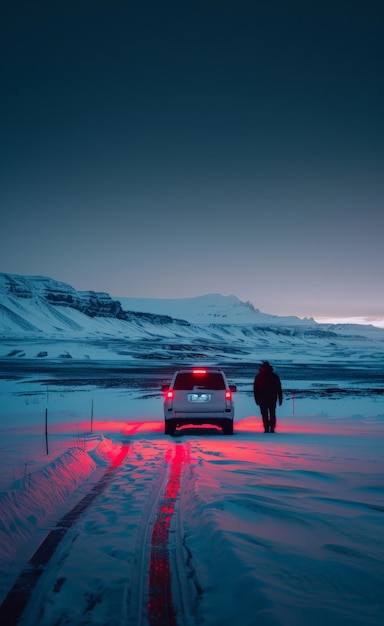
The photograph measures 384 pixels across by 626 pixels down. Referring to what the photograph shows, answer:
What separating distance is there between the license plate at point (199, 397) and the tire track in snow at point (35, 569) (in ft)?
20.8

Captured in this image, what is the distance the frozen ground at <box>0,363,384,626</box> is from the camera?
3.64 meters

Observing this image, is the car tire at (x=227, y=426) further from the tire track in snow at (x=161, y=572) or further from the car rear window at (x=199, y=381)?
the tire track in snow at (x=161, y=572)

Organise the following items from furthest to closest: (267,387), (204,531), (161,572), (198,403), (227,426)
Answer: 1. (267,387)
2. (227,426)
3. (198,403)
4. (204,531)
5. (161,572)

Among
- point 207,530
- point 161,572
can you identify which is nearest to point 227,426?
point 207,530

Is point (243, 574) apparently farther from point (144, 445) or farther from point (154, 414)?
point (154, 414)

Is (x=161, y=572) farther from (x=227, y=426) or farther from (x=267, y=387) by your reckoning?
(x=267, y=387)

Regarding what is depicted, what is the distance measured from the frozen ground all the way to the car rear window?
78.5 inches

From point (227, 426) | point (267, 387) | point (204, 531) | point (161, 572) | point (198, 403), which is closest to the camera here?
point (161, 572)

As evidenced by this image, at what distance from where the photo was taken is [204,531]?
534 centimetres

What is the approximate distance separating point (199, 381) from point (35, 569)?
31.4 feet

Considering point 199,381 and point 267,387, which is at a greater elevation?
point 199,381

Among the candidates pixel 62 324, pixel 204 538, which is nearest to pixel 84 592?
pixel 204 538

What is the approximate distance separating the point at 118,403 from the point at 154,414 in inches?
197

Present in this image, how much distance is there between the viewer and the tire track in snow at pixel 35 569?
3.57m
